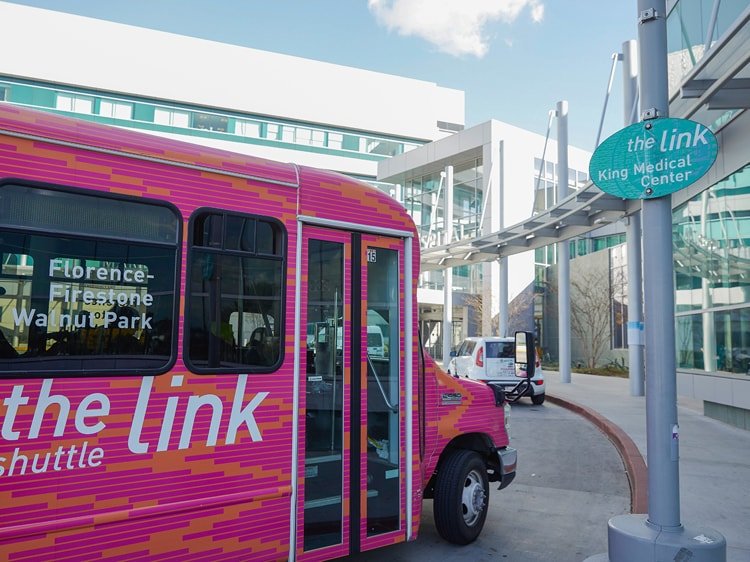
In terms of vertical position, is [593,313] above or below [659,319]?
above

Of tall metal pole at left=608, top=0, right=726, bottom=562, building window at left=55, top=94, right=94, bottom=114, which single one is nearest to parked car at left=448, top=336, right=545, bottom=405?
tall metal pole at left=608, top=0, right=726, bottom=562

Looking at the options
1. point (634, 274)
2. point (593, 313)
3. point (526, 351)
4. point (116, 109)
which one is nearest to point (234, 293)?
point (526, 351)

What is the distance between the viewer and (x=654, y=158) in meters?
4.81

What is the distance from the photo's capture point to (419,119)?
47.0 m

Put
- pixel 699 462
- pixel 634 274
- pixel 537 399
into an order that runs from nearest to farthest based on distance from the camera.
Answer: pixel 699 462
pixel 537 399
pixel 634 274

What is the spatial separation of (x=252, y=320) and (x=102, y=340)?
93 centimetres

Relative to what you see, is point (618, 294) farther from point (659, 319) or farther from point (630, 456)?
point (659, 319)

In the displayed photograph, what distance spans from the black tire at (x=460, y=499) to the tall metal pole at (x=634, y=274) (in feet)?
40.8

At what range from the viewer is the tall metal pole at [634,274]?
16.7 m

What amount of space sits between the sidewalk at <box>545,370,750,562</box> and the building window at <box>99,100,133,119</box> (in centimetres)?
3342

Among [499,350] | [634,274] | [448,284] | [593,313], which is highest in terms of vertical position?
[448,284]

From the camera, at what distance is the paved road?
5426mm

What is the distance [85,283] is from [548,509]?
5522mm

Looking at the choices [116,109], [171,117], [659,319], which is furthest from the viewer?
[171,117]
